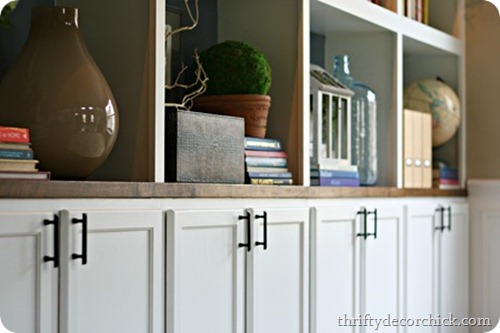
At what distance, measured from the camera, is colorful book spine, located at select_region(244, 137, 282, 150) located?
9.27 ft

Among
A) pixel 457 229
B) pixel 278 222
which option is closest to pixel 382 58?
pixel 457 229

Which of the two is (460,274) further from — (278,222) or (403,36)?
(278,222)

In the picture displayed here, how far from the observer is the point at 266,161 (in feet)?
9.44

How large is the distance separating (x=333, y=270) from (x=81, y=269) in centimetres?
126

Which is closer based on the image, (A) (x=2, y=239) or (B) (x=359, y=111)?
(A) (x=2, y=239)

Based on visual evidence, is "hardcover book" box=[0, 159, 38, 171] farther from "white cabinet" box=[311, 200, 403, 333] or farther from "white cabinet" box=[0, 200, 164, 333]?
"white cabinet" box=[311, 200, 403, 333]

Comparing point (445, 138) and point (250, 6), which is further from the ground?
point (250, 6)

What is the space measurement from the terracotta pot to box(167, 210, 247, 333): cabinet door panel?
0.39 metres

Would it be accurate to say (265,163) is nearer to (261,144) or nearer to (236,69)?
(261,144)

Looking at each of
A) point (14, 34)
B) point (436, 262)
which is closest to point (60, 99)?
point (14, 34)

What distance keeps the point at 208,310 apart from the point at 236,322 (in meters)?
0.14

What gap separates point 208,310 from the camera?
2.49 meters

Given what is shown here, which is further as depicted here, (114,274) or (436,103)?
(436,103)

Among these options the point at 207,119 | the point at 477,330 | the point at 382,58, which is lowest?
the point at 477,330
